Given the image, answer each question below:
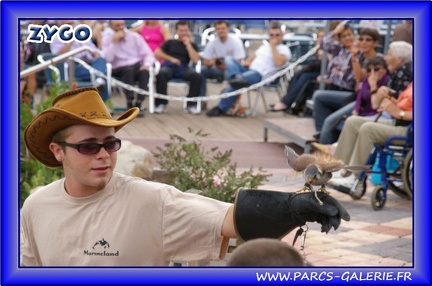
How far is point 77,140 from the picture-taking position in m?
3.41

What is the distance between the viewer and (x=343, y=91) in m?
9.84

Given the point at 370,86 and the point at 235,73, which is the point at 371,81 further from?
the point at 235,73

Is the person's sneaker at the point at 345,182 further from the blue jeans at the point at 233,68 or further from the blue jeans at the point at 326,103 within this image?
the blue jeans at the point at 233,68

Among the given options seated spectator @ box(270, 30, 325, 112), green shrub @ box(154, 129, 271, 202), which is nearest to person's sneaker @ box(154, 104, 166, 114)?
seated spectator @ box(270, 30, 325, 112)

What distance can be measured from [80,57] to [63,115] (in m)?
7.62

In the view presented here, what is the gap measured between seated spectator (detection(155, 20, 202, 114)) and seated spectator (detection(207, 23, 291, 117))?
1.23ft

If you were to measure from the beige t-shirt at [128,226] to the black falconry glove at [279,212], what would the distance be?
21cm

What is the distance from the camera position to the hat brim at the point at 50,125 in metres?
3.37

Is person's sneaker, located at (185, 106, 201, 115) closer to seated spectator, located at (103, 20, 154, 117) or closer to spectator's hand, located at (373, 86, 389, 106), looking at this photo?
seated spectator, located at (103, 20, 154, 117)

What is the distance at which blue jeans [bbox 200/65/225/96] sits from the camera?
40.7ft

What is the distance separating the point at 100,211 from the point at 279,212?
81 cm

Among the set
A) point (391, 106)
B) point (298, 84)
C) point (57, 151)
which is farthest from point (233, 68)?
point (57, 151)
